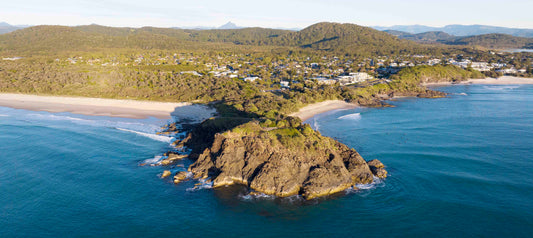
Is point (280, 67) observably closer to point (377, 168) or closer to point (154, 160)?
point (154, 160)

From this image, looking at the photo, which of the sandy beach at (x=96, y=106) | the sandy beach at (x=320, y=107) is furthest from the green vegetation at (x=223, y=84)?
the sandy beach at (x=96, y=106)

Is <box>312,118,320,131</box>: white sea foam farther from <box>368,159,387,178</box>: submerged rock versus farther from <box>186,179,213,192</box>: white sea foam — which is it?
<box>186,179,213,192</box>: white sea foam

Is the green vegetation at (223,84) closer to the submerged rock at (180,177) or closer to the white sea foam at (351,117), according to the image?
the submerged rock at (180,177)

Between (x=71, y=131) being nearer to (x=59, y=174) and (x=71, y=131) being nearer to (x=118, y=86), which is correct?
(x=59, y=174)

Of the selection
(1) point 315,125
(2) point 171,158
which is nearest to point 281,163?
(2) point 171,158

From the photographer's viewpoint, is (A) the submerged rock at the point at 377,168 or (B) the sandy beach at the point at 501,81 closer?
(A) the submerged rock at the point at 377,168
